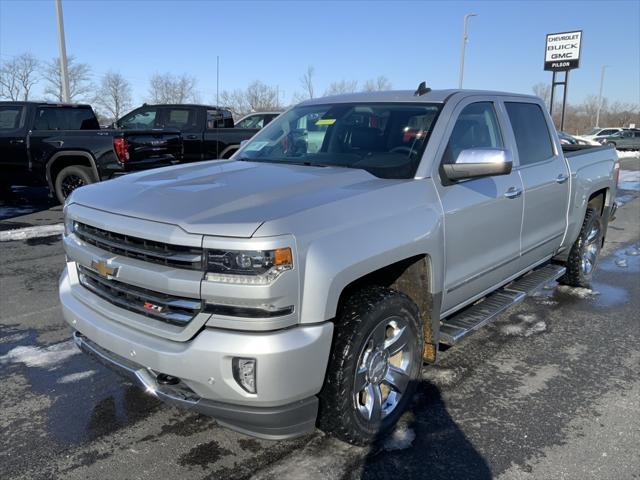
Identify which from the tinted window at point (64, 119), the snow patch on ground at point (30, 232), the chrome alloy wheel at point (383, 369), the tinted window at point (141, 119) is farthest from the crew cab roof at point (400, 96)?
the tinted window at point (141, 119)

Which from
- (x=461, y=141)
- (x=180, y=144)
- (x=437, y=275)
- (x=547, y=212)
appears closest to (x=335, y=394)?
(x=437, y=275)

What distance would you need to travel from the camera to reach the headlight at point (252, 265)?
7.52 feet

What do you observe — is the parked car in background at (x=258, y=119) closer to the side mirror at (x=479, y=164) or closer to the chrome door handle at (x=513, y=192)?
the chrome door handle at (x=513, y=192)

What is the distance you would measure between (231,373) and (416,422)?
141cm

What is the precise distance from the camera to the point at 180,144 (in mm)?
10641

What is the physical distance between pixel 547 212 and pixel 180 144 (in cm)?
782

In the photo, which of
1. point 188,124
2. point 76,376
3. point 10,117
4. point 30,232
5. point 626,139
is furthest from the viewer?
point 626,139

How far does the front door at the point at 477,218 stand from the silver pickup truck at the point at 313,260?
2 cm

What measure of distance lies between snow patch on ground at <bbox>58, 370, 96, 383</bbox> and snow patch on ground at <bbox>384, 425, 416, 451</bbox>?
2.10 m

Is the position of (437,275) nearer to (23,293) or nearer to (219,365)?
(219,365)

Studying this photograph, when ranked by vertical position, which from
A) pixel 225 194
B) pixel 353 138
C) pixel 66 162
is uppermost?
pixel 353 138

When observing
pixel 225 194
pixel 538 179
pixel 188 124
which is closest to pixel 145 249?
pixel 225 194

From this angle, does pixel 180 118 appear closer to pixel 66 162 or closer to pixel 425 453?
pixel 66 162

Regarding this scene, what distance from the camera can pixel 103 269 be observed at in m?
2.75
